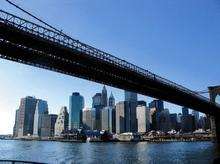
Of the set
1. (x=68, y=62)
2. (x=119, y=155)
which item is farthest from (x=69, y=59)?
(x=119, y=155)

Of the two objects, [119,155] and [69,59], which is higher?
[69,59]

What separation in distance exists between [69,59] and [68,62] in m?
1.65

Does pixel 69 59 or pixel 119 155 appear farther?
pixel 119 155

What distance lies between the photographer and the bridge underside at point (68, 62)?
120 ft

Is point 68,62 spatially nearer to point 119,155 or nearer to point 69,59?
point 69,59

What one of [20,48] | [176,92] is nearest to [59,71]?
[20,48]

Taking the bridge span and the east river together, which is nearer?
the bridge span

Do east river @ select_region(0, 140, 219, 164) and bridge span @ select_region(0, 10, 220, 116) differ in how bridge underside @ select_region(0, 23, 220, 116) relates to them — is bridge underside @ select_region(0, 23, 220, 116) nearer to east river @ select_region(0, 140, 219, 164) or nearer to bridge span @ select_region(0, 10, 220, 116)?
bridge span @ select_region(0, 10, 220, 116)

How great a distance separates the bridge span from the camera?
3600 cm

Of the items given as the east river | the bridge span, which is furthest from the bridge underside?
the east river

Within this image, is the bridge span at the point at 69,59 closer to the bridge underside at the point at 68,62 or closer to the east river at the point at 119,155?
the bridge underside at the point at 68,62

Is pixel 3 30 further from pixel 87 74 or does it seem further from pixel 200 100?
pixel 200 100

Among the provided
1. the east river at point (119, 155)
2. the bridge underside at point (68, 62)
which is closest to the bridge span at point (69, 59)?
the bridge underside at point (68, 62)

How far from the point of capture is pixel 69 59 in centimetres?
4338
